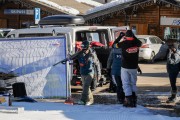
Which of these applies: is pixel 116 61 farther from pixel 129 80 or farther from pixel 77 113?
pixel 77 113

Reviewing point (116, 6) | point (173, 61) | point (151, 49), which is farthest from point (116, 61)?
point (116, 6)

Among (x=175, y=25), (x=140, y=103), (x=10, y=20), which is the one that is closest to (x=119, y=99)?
(x=140, y=103)

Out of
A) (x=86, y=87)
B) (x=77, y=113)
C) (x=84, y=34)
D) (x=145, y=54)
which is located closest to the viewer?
(x=77, y=113)

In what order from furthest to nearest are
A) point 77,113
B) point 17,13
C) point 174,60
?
point 17,13 < point 174,60 < point 77,113

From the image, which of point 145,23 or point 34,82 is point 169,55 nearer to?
point 34,82

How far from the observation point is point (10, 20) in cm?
3419

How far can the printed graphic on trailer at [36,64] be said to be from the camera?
1004 cm

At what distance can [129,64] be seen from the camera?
9.58 m

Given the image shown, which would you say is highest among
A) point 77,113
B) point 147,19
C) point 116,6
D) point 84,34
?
point 116,6

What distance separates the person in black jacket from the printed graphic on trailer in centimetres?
140

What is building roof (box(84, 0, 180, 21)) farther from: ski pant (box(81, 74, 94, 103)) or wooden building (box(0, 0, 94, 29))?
ski pant (box(81, 74, 94, 103))

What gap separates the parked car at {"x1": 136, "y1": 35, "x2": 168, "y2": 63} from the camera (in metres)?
22.4

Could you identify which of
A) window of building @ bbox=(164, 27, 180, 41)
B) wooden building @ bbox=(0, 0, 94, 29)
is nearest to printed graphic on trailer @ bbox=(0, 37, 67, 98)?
window of building @ bbox=(164, 27, 180, 41)

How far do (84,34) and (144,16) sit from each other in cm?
1578
